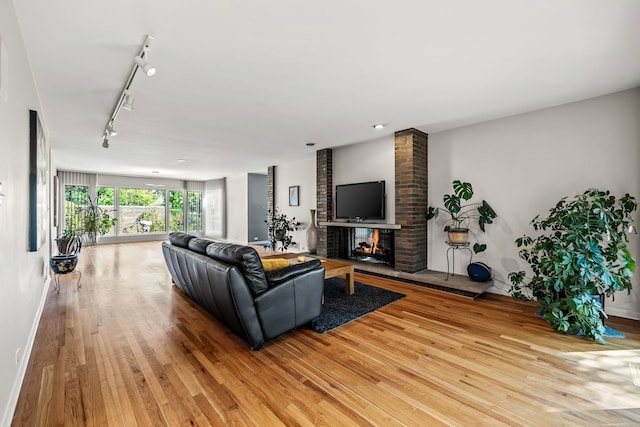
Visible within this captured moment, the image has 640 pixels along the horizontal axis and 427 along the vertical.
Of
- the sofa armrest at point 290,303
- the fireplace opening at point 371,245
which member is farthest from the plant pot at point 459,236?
the sofa armrest at point 290,303

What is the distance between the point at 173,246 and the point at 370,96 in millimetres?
2995

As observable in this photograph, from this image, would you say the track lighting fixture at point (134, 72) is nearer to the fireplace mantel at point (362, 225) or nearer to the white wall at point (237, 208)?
the fireplace mantel at point (362, 225)

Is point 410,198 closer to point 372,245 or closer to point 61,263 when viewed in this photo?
point 372,245

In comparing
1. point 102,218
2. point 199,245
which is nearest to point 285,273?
point 199,245

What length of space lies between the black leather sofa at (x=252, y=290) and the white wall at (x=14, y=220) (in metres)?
1.21

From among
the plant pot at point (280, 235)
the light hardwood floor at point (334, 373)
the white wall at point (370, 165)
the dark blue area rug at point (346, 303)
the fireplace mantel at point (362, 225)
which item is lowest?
the light hardwood floor at point (334, 373)

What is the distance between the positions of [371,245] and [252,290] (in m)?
3.35

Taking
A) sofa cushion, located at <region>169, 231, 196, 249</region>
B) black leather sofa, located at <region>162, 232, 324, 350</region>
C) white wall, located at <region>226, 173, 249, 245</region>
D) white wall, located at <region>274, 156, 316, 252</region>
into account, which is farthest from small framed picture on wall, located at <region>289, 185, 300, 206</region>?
black leather sofa, located at <region>162, 232, 324, 350</region>

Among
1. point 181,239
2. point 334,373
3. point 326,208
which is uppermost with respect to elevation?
point 326,208

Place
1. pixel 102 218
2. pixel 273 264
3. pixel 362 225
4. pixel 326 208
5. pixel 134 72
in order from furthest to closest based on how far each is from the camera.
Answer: pixel 102 218, pixel 326 208, pixel 362 225, pixel 273 264, pixel 134 72

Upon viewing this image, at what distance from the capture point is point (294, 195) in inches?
276

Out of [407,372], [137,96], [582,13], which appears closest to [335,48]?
[582,13]

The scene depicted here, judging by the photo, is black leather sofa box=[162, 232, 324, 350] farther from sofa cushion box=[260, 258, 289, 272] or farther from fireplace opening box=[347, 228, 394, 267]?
fireplace opening box=[347, 228, 394, 267]

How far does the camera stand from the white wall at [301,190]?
6.62 meters
